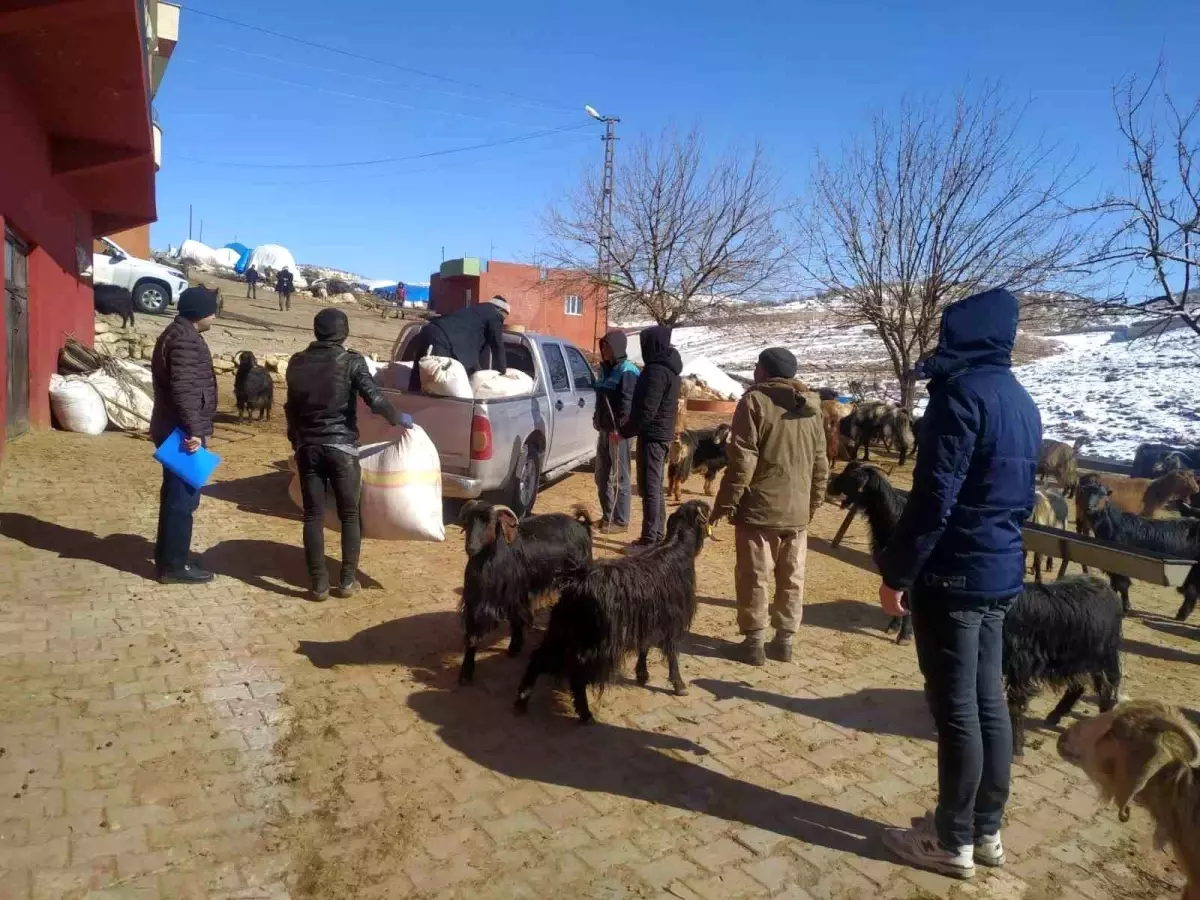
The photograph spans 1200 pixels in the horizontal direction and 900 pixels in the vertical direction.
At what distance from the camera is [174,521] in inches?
219

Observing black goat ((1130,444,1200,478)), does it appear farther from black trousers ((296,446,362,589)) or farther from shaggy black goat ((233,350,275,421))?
shaggy black goat ((233,350,275,421))

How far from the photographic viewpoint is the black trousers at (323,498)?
18.0 ft

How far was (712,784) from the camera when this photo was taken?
3.62 meters

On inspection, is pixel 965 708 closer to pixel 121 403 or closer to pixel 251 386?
pixel 121 403

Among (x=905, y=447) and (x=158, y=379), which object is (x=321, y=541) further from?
(x=905, y=447)

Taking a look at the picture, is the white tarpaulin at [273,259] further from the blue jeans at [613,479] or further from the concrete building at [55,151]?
the blue jeans at [613,479]

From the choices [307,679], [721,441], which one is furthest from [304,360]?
[721,441]

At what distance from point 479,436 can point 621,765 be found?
398 cm

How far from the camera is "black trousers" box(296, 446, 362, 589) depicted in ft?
18.0

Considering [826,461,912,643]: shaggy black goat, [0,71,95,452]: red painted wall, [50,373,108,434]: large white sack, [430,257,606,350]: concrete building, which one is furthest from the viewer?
[430,257,606,350]: concrete building

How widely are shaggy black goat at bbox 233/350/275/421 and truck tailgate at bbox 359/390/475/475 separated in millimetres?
7014

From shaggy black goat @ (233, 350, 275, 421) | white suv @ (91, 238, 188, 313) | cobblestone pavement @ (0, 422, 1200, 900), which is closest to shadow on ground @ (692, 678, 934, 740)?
cobblestone pavement @ (0, 422, 1200, 900)

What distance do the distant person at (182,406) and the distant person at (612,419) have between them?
344cm

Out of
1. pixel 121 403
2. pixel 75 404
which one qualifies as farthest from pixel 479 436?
pixel 121 403
